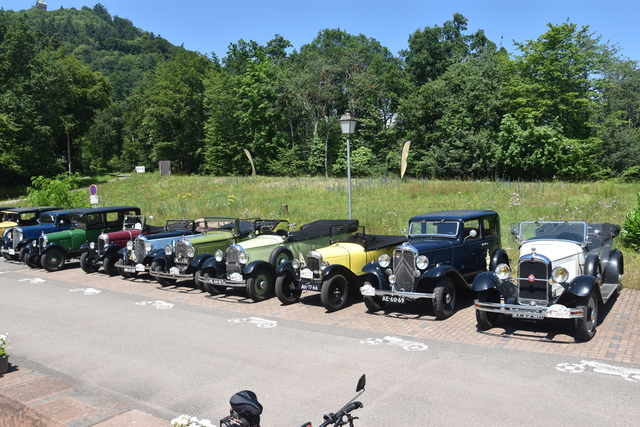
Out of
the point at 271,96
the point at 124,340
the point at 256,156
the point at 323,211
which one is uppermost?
the point at 271,96

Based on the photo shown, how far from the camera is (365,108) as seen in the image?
48.8 metres

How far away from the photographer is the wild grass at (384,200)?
18359 millimetres

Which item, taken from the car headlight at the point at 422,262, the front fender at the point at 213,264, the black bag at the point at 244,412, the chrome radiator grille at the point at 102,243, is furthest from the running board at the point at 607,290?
the chrome radiator grille at the point at 102,243

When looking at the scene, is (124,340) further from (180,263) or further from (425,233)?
(425,233)

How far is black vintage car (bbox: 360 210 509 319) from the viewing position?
910 centimetres

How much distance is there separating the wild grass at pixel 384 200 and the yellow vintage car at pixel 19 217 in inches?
221

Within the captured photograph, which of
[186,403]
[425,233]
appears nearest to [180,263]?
[425,233]

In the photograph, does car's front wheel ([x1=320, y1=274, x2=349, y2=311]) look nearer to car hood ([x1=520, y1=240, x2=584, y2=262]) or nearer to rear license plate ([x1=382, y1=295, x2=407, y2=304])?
rear license plate ([x1=382, y1=295, x2=407, y2=304])

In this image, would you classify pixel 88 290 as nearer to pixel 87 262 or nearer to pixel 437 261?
pixel 87 262

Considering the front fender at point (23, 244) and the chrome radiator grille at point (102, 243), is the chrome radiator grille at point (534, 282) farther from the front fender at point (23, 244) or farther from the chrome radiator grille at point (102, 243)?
the front fender at point (23, 244)

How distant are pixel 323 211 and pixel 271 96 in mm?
31714

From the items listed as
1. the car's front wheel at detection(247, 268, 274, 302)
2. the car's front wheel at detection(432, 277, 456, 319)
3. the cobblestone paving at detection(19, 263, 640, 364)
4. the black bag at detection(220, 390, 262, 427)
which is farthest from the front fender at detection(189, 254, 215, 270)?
the black bag at detection(220, 390, 262, 427)

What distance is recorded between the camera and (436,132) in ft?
141

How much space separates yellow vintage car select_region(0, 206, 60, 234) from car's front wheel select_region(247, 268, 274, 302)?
1350 cm
